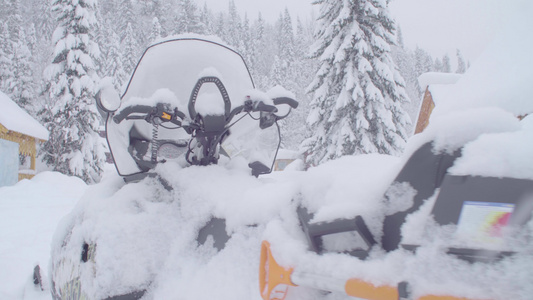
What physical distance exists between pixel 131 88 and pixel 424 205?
206 centimetres

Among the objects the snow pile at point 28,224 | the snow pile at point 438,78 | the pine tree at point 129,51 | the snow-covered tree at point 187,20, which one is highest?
the snow-covered tree at point 187,20

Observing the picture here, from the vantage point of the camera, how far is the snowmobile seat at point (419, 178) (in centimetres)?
74

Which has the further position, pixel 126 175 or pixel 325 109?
→ pixel 325 109

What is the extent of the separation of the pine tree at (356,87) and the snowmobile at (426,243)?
12044 millimetres

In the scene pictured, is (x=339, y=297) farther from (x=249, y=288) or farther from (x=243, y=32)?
(x=243, y=32)

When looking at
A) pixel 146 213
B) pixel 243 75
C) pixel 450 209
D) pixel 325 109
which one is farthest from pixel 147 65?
pixel 325 109

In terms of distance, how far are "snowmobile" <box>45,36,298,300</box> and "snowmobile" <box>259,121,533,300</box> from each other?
54 cm

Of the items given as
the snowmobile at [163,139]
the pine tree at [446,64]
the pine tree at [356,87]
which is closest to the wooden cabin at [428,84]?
the pine tree at [356,87]

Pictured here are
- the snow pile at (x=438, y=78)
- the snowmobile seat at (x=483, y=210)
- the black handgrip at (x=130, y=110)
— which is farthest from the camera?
the snow pile at (x=438, y=78)

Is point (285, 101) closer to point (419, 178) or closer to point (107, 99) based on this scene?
point (107, 99)

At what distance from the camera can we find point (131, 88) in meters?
2.23

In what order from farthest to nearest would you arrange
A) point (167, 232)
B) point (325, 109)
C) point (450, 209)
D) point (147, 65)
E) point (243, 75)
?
1. point (325, 109)
2. point (243, 75)
3. point (147, 65)
4. point (167, 232)
5. point (450, 209)

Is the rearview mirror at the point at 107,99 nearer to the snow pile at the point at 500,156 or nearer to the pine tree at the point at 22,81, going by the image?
the snow pile at the point at 500,156

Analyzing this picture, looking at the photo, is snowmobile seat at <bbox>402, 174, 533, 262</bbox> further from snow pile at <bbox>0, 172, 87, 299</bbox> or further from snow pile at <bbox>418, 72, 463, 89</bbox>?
snow pile at <bbox>418, 72, 463, 89</bbox>
